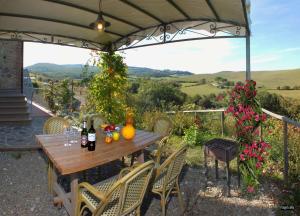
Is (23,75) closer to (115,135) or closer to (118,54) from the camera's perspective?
(118,54)

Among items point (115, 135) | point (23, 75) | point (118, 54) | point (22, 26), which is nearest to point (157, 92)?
point (23, 75)

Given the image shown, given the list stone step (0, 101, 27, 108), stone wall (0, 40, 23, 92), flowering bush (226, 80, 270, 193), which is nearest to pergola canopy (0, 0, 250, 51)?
flowering bush (226, 80, 270, 193)

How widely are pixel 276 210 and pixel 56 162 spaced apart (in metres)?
2.87

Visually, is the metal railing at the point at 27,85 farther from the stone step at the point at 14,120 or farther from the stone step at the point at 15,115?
the stone step at the point at 14,120

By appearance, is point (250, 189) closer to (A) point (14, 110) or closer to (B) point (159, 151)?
(B) point (159, 151)

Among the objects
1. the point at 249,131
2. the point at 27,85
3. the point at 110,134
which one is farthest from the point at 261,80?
the point at 110,134

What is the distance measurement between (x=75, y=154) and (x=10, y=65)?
10.1 meters

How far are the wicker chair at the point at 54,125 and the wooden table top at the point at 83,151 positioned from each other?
615mm

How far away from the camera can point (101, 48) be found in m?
7.90

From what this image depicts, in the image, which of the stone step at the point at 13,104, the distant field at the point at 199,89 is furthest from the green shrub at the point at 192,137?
the distant field at the point at 199,89

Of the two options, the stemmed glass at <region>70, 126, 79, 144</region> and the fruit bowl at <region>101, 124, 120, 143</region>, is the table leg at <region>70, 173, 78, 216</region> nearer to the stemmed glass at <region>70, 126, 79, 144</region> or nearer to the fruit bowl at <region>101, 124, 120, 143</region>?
the stemmed glass at <region>70, 126, 79, 144</region>

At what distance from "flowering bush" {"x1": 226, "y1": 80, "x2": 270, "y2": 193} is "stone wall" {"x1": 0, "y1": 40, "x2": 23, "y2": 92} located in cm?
1008

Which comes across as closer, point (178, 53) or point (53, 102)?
point (53, 102)

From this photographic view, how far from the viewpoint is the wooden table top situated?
2855 millimetres
